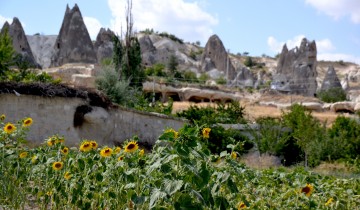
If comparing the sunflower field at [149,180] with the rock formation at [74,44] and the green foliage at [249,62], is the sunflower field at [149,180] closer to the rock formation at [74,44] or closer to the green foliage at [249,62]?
the rock formation at [74,44]

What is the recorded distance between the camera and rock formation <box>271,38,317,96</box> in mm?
46469

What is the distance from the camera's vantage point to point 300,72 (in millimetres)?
50344

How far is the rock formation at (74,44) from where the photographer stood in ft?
132

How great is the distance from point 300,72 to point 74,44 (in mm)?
22460

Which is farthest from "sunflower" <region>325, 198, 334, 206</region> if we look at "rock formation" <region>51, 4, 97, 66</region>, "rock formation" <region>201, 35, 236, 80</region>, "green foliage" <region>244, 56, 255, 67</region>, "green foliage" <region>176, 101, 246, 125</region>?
"green foliage" <region>244, 56, 255, 67</region>

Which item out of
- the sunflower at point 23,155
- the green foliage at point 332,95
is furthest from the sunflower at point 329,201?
the green foliage at point 332,95

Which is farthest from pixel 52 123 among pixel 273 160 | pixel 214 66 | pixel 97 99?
pixel 214 66

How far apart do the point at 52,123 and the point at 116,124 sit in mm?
2154

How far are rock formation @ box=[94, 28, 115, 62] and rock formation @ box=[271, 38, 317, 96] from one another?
16.9 meters

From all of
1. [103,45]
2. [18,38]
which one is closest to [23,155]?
[18,38]

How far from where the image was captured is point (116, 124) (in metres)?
13.6

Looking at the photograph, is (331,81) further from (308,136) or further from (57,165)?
(57,165)

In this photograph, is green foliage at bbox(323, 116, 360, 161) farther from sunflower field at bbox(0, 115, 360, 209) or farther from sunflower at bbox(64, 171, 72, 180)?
sunflower at bbox(64, 171, 72, 180)

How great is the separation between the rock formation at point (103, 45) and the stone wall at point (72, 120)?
1452 inches
